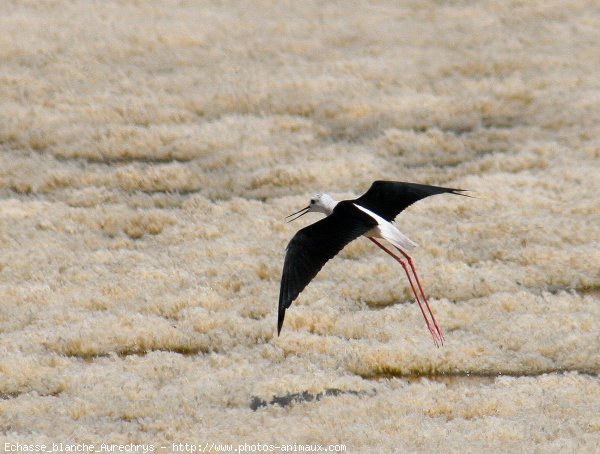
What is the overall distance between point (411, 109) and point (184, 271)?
31.2 ft

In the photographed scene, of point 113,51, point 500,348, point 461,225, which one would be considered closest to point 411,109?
point 461,225

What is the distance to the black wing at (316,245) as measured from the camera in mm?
9961

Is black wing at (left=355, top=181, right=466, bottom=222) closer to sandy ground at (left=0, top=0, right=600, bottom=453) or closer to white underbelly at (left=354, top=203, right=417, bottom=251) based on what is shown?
white underbelly at (left=354, top=203, right=417, bottom=251)

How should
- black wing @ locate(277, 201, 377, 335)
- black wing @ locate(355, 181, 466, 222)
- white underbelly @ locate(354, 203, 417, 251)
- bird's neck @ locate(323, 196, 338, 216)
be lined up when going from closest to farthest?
black wing @ locate(277, 201, 377, 335), white underbelly @ locate(354, 203, 417, 251), black wing @ locate(355, 181, 466, 222), bird's neck @ locate(323, 196, 338, 216)

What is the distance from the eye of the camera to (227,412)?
10.8 metres

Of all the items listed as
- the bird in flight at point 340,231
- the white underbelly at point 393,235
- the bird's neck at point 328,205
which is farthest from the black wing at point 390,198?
the white underbelly at point 393,235

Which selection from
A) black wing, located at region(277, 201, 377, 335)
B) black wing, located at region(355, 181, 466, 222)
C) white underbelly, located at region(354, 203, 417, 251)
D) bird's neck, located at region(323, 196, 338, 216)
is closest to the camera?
black wing, located at region(277, 201, 377, 335)

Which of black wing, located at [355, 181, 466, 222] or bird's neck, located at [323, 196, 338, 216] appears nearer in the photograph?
black wing, located at [355, 181, 466, 222]

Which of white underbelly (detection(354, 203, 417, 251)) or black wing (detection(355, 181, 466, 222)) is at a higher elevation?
black wing (detection(355, 181, 466, 222))

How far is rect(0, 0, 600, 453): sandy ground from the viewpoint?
1108 cm

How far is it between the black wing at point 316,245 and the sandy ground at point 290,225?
1.70m

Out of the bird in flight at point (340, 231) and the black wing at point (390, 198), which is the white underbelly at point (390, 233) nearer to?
the bird in flight at point (340, 231)

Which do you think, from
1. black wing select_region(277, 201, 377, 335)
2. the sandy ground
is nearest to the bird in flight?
black wing select_region(277, 201, 377, 335)

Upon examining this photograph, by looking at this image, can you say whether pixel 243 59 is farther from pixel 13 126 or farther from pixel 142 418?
pixel 142 418
